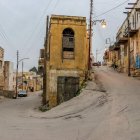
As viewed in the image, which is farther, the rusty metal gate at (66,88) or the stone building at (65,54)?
the stone building at (65,54)

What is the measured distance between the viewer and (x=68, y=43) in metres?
37.8

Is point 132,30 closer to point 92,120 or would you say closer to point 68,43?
point 68,43

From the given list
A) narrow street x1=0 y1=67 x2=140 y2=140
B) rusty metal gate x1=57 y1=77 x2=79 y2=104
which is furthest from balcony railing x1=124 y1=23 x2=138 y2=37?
narrow street x1=0 y1=67 x2=140 y2=140

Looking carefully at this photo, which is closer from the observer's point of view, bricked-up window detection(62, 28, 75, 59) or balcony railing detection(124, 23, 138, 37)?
bricked-up window detection(62, 28, 75, 59)

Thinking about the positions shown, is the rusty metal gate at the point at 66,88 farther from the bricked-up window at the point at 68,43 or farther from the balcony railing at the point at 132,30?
the balcony railing at the point at 132,30

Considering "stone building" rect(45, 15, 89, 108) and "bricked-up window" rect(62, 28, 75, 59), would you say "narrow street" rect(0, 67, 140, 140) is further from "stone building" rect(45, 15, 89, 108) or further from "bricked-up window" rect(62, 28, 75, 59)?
"bricked-up window" rect(62, 28, 75, 59)

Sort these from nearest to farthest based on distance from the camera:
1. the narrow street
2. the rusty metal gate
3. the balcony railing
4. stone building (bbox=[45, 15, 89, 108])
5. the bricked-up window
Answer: the narrow street
the rusty metal gate
stone building (bbox=[45, 15, 89, 108])
the bricked-up window
the balcony railing

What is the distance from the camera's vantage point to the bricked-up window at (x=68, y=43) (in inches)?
1483

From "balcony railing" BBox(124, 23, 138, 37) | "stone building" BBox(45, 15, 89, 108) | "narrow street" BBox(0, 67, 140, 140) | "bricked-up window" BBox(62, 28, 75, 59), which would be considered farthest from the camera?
"balcony railing" BBox(124, 23, 138, 37)

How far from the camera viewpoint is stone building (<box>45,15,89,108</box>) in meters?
36.9

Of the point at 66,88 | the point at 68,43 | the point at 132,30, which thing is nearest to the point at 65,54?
the point at 68,43

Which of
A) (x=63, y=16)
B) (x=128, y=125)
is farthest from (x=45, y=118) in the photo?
(x=63, y=16)

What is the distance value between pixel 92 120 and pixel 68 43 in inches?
609

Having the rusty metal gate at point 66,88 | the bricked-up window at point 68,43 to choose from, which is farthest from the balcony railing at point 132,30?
the rusty metal gate at point 66,88
